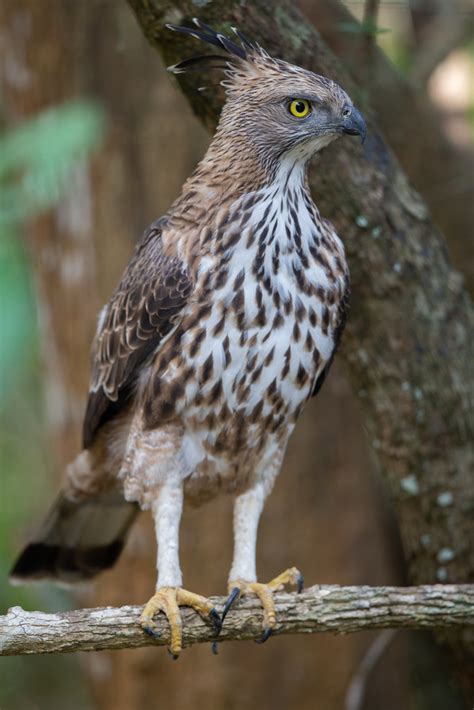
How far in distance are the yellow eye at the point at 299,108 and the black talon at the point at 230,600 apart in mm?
1617

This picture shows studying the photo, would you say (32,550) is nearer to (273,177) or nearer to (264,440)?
(264,440)

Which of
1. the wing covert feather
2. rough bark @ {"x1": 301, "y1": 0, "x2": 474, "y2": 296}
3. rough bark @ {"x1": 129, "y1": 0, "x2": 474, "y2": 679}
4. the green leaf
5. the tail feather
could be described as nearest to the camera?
the wing covert feather

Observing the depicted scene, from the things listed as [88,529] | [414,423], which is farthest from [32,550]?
[414,423]

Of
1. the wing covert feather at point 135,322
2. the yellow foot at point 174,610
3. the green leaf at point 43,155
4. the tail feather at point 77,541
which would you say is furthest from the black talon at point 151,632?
the green leaf at point 43,155

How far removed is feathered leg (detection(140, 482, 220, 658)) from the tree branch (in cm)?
3

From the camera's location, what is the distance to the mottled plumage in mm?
3311

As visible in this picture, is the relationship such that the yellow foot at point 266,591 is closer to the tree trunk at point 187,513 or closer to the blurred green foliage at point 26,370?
the tree trunk at point 187,513

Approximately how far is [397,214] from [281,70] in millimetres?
847

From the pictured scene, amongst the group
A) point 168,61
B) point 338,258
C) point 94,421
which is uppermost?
point 168,61

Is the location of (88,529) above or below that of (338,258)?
below

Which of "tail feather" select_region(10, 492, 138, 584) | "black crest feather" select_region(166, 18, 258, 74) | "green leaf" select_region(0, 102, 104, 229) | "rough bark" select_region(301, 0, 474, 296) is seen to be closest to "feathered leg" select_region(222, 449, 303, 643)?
"tail feather" select_region(10, 492, 138, 584)

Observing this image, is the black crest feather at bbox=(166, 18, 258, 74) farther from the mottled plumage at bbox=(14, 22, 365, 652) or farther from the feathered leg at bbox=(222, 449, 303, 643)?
the feathered leg at bbox=(222, 449, 303, 643)

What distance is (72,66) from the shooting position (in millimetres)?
5816

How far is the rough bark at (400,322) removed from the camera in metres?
3.66
